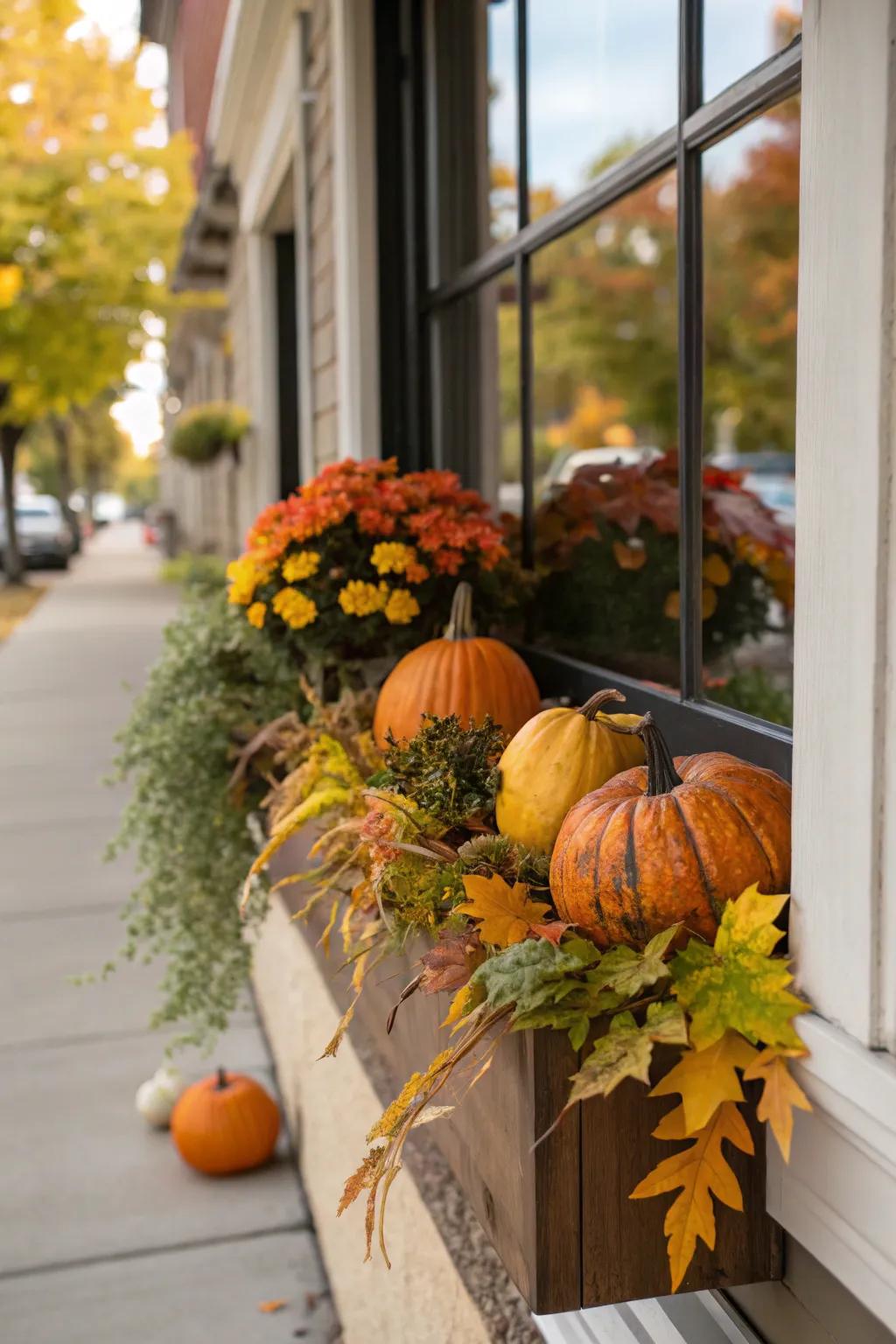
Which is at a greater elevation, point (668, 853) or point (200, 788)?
point (668, 853)

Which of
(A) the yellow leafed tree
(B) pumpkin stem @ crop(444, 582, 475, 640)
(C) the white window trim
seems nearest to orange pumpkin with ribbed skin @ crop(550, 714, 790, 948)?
(C) the white window trim

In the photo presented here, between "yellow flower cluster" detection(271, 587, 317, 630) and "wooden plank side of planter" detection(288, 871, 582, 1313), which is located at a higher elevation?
"yellow flower cluster" detection(271, 587, 317, 630)

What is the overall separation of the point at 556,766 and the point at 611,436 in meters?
21.6

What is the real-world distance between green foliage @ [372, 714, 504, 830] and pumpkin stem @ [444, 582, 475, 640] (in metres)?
0.43

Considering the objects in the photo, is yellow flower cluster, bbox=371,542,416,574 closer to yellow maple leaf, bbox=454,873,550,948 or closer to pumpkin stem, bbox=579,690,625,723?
pumpkin stem, bbox=579,690,625,723

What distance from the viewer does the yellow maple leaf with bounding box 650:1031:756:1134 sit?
1.02 m

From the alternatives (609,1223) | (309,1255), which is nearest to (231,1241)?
(309,1255)

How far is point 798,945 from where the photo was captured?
1091mm

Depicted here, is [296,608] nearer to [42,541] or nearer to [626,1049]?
[626,1049]

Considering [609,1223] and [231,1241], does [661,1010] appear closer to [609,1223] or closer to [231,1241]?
[609,1223]

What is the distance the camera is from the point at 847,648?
3.31ft

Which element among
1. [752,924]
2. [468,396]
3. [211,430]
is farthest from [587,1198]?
[211,430]

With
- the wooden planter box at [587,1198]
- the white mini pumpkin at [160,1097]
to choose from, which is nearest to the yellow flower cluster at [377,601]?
the wooden planter box at [587,1198]

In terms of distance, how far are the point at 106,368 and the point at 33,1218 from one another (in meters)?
15.0
